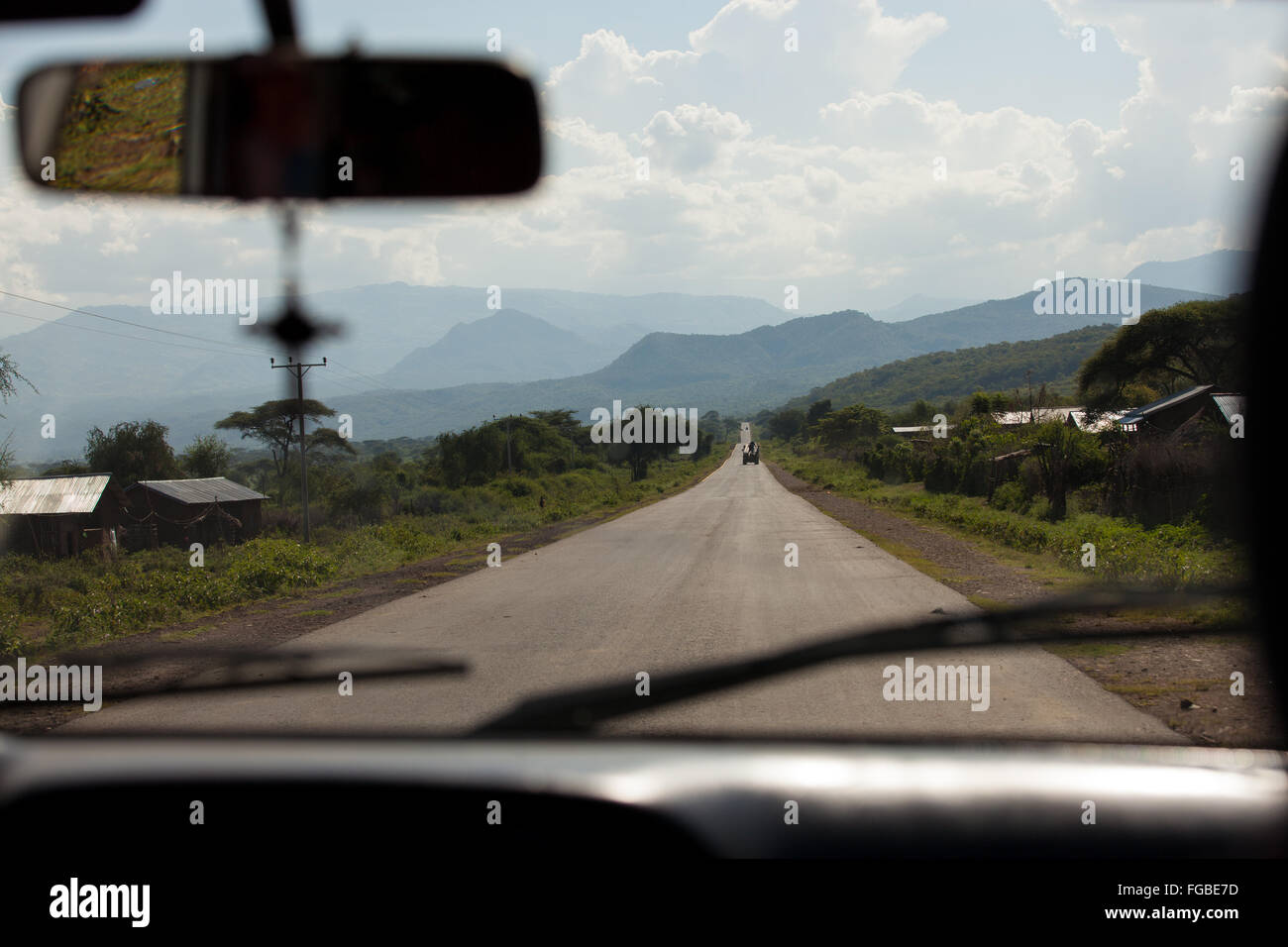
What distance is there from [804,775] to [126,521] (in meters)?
27.2

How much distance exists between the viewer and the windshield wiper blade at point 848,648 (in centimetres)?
195

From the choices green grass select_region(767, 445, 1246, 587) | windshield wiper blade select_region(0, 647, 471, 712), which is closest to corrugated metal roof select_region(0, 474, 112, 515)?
green grass select_region(767, 445, 1246, 587)

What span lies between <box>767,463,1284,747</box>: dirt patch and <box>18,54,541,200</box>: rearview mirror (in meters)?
1.76

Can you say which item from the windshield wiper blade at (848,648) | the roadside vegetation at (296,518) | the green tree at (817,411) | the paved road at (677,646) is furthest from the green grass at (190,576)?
the green tree at (817,411)

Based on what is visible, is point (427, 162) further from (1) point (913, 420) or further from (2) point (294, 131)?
(1) point (913, 420)

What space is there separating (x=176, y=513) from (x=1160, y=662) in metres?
25.1

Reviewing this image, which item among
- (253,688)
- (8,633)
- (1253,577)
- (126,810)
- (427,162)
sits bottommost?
(8,633)

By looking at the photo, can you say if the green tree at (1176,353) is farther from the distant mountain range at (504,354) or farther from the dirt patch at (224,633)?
the distant mountain range at (504,354)

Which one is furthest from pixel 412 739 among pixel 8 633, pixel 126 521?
pixel 126 521

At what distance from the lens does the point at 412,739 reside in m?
2.44

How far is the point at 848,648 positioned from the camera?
2.07m

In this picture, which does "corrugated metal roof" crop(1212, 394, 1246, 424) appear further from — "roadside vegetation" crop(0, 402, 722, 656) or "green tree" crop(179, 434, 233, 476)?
"green tree" crop(179, 434, 233, 476)

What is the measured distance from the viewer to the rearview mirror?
207 cm

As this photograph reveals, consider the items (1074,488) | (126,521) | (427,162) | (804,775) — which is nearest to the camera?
(804,775)
